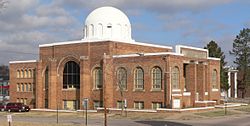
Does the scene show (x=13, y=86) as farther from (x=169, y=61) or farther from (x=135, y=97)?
(x=169, y=61)

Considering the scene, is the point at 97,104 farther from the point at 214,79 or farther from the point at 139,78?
the point at 214,79

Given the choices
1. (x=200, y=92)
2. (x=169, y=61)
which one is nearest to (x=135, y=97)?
(x=169, y=61)

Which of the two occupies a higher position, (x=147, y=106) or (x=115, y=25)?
(x=115, y=25)

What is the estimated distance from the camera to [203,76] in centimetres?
6131

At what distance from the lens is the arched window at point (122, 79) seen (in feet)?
185

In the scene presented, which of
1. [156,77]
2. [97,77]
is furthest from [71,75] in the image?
[156,77]

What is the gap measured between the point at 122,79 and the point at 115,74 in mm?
1204

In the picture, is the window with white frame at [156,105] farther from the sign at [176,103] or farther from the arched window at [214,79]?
the arched window at [214,79]

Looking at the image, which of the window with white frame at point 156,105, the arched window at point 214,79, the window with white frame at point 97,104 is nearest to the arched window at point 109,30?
the window with white frame at point 97,104

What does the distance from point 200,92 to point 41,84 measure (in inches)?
847

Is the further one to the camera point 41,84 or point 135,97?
point 41,84

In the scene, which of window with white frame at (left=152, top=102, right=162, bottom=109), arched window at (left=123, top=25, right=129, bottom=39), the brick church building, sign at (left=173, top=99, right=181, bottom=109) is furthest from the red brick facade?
arched window at (left=123, top=25, right=129, bottom=39)

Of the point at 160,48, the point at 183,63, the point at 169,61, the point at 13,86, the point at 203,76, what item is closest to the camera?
the point at 169,61

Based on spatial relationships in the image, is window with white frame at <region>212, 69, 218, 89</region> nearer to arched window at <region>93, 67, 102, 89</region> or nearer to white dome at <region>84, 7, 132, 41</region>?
white dome at <region>84, 7, 132, 41</region>
